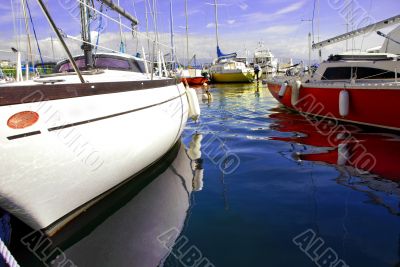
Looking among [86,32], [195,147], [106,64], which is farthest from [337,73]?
[86,32]

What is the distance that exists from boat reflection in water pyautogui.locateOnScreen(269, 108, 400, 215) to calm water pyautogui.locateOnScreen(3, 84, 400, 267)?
24 mm

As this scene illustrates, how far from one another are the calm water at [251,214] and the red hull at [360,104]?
113 centimetres

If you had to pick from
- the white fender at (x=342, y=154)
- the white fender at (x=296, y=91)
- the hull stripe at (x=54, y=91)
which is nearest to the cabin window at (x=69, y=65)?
the hull stripe at (x=54, y=91)

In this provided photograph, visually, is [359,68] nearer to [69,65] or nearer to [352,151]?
[352,151]

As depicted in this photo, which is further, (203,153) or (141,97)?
(203,153)

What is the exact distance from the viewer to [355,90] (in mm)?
7191

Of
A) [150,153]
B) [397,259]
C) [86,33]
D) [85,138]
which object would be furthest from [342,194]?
[86,33]

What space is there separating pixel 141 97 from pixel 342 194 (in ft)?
8.34

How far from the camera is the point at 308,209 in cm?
334

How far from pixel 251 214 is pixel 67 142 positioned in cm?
189

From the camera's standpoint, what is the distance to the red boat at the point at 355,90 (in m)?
6.62

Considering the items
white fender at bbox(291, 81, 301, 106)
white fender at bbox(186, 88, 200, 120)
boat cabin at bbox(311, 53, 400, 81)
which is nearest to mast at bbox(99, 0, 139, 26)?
white fender at bbox(186, 88, 200, 120)

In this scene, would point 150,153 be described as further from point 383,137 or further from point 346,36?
point 346,36

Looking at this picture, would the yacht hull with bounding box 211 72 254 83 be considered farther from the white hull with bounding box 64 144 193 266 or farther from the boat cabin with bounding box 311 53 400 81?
the white hull with bounding box 64 144 193 266
